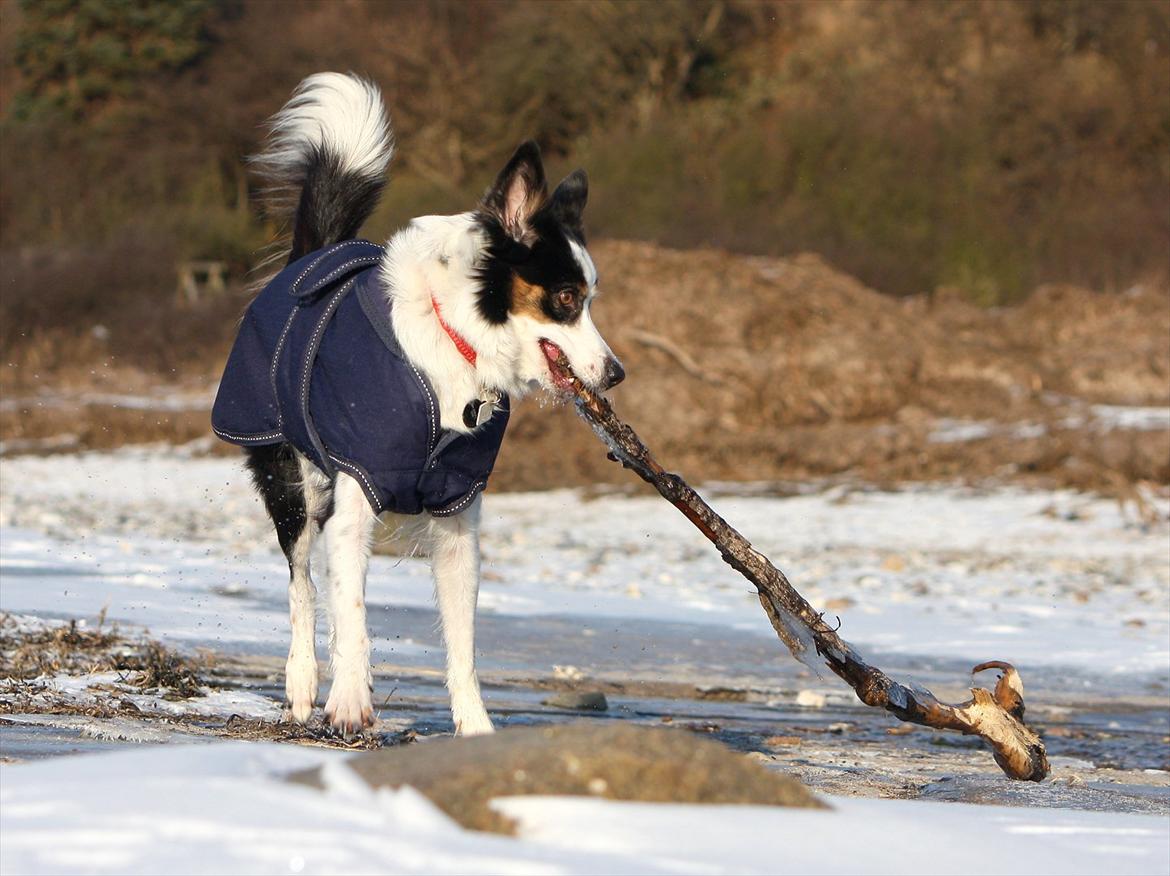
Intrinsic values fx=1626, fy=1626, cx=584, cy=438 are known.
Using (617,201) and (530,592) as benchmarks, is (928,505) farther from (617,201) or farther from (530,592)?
(617,201)

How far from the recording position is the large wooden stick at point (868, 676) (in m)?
4.34

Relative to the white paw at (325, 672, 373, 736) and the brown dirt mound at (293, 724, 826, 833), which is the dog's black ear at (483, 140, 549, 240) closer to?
the white paw at (325, 672, 373, 736)

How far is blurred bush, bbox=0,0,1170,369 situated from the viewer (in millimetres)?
23375

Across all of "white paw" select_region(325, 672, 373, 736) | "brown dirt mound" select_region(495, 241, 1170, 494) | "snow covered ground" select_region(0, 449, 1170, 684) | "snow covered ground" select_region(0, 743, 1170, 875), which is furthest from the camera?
"brown dirt mound" select_region(495, 241, 1170, 494)

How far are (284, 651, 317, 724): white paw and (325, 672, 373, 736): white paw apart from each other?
0.60 m

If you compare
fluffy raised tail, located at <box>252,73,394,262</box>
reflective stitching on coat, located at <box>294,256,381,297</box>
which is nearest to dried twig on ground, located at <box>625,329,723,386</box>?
fluffy raised tail, located at <box>252,73,394,262</box>

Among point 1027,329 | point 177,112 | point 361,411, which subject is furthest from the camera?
point 177,112

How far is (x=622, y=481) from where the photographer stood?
50.2 feet

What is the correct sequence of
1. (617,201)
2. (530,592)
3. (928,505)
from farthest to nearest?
(617,201) < (928,505) < (530,592)

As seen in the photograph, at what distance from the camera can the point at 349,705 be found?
4.50m

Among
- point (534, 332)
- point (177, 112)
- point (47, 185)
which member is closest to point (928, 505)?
point (534, 332)

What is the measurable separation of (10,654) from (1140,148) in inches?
944

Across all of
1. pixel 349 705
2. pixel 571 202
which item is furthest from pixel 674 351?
pixel 349 705

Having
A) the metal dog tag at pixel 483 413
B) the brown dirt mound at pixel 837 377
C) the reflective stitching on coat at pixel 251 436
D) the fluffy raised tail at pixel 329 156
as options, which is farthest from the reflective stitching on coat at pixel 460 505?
the brown dirt mound at pixel 837 377
